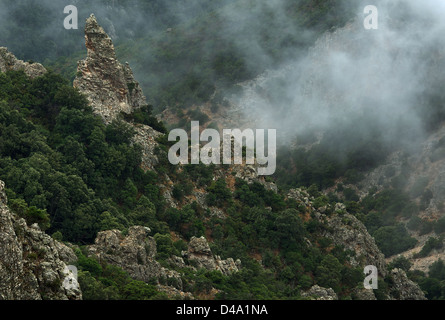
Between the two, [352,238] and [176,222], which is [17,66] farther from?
[352,238]

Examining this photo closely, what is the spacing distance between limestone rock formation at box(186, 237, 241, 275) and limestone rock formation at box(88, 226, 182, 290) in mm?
6810

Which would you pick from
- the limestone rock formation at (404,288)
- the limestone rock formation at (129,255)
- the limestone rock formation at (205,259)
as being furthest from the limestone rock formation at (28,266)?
the limestone rock formation at (404,288)

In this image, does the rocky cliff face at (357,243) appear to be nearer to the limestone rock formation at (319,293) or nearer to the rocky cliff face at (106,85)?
the limestone rock formation at (319,293)

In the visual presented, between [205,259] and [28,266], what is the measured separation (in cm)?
2556

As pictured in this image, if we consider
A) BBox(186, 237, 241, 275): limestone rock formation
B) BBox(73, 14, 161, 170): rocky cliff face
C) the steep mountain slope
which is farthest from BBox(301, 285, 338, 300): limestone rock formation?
BBox(73, 14, 161, 170): rocky cliff face

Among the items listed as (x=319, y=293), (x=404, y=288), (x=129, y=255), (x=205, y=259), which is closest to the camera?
(x=129, y=255)

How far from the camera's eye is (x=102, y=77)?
257ft

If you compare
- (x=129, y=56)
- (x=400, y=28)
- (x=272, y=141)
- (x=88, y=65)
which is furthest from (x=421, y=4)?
(x=88, y=65)

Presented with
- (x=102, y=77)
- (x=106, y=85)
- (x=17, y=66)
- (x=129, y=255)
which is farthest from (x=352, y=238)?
(x=17, y=66)

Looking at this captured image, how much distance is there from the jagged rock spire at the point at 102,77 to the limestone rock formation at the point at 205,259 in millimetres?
20559

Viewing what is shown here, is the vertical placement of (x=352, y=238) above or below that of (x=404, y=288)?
above

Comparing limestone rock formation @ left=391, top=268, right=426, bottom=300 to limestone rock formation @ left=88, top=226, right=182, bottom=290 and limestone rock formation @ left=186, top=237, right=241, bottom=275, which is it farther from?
limestone rock formation @ left=88, top=226, right=182, bottom=290

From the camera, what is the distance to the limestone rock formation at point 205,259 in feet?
191
